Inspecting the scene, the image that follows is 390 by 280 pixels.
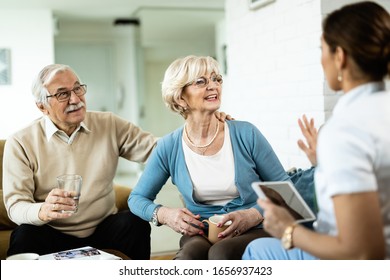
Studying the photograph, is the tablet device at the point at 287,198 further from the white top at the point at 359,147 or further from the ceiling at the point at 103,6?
the ceiling at the point at 103,6

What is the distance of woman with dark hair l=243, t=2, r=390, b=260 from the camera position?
2.93ft

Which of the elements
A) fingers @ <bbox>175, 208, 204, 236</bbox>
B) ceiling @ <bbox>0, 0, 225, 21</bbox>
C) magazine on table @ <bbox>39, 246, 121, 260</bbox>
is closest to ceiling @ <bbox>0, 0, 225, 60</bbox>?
ceiling @ <bbox>0, 0, 225, 21</bbox>

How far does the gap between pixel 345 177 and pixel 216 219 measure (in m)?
0.68

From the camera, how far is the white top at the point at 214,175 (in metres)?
1.60

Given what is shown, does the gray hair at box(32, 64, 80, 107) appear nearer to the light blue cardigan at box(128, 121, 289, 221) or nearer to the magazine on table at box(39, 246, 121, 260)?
the light blue cardigan at box(128, 121, 289, 221)

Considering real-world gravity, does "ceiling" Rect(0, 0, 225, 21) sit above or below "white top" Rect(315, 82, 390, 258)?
above

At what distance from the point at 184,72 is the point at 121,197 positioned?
0.77 metres

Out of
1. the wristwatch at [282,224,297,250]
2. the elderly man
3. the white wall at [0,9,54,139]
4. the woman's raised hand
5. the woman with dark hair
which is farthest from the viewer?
the white wall at [0,9,54,139]

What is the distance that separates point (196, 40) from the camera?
4984mm

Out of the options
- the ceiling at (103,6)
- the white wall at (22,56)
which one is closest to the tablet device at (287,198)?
the white wall at (22,56)

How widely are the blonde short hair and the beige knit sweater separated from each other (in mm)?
393

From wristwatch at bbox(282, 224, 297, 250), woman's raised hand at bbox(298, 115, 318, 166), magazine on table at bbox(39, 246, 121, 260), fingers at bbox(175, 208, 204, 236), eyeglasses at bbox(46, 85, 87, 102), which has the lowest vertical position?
magazine on table at bbox(39, 246, 121, 260)
